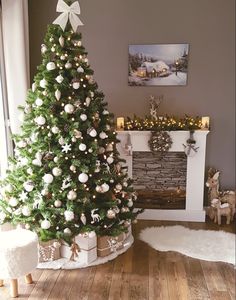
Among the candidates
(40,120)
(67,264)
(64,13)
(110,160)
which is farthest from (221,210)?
(64,13)

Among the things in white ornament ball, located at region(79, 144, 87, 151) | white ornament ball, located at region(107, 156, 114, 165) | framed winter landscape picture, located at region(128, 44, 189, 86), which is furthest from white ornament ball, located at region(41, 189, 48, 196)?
framed winter landscape picture, located at region(128, 44, 189, 86)

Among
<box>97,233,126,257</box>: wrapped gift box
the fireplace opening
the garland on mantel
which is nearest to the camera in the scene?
<box>97,233,126,257</box>: wrapped gift box

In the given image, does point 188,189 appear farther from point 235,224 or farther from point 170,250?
point 170,250

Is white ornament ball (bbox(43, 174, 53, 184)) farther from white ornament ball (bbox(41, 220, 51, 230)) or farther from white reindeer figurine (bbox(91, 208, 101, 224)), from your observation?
white reindeer figurine (bbox(91, 208, 101, 224))

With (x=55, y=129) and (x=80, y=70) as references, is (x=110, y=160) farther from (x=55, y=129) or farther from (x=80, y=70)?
(x=80, y=70)

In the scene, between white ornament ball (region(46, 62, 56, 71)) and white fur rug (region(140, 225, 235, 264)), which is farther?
white fur rug (region(140, 225, 235, 264))

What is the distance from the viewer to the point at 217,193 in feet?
13.0

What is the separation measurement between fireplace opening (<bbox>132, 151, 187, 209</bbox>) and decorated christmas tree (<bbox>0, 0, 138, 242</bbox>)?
117 centimetres

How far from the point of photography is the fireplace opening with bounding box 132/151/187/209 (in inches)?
158

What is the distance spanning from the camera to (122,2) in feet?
12.5

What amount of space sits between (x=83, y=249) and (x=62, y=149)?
36.8 inches

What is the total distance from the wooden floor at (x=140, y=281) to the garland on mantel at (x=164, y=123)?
4.53ft

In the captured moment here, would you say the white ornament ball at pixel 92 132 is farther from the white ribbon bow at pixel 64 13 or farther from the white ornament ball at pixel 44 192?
the white ribbon bow at pixel 64 13

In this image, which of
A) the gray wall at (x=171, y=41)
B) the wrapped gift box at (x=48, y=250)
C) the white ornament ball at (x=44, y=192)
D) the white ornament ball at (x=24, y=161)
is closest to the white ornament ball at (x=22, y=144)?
the white ornament ball at (x=24, y=161)
